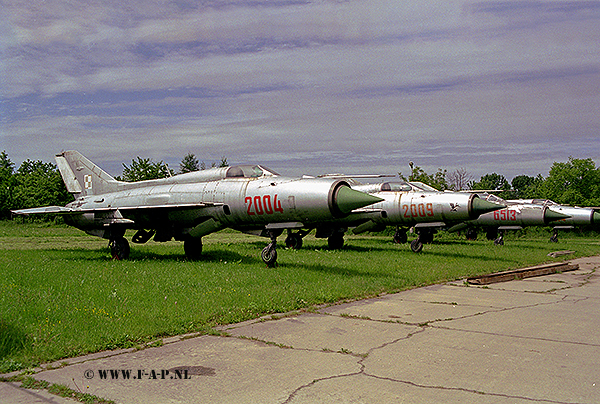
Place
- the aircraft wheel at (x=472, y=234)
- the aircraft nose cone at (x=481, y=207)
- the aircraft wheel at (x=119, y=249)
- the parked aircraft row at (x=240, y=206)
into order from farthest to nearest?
the aircraft wheel at (x=472, y=234) < the aircraft nose cone at (x=481, y=207) < the aircraft wheel at (x=119, y=249) < the parked aircraft row at (x=240, y=206)

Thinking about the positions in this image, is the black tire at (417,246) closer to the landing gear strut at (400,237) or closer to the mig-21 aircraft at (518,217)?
the landing gear strut at (400,237)

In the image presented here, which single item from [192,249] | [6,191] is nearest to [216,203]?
[192,249]

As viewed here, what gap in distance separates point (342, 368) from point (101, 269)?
8.25 meters

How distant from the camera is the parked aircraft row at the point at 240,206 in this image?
11.4 m

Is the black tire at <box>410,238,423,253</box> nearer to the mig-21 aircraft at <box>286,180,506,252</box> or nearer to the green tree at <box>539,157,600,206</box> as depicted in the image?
the mig-21 aircraft at <box>286,180,506,252</box>

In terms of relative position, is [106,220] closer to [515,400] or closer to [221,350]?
[221,350]

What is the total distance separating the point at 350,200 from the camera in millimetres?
10742

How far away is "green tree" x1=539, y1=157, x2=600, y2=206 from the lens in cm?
6531

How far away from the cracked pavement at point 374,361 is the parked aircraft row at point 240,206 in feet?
11.8

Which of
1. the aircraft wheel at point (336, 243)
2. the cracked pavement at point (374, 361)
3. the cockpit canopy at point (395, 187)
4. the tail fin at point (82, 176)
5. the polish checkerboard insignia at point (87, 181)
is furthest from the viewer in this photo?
the aircraft wheel at point (336, 243)

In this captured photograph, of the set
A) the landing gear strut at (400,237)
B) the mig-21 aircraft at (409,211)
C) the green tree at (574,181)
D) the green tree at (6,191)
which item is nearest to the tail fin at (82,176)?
the mig-21 aircraft at (409,211)

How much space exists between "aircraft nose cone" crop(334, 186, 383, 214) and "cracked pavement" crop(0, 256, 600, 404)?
2.96 m

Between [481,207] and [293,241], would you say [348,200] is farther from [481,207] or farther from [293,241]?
[293,241]

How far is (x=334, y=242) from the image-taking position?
1958 centimetres
